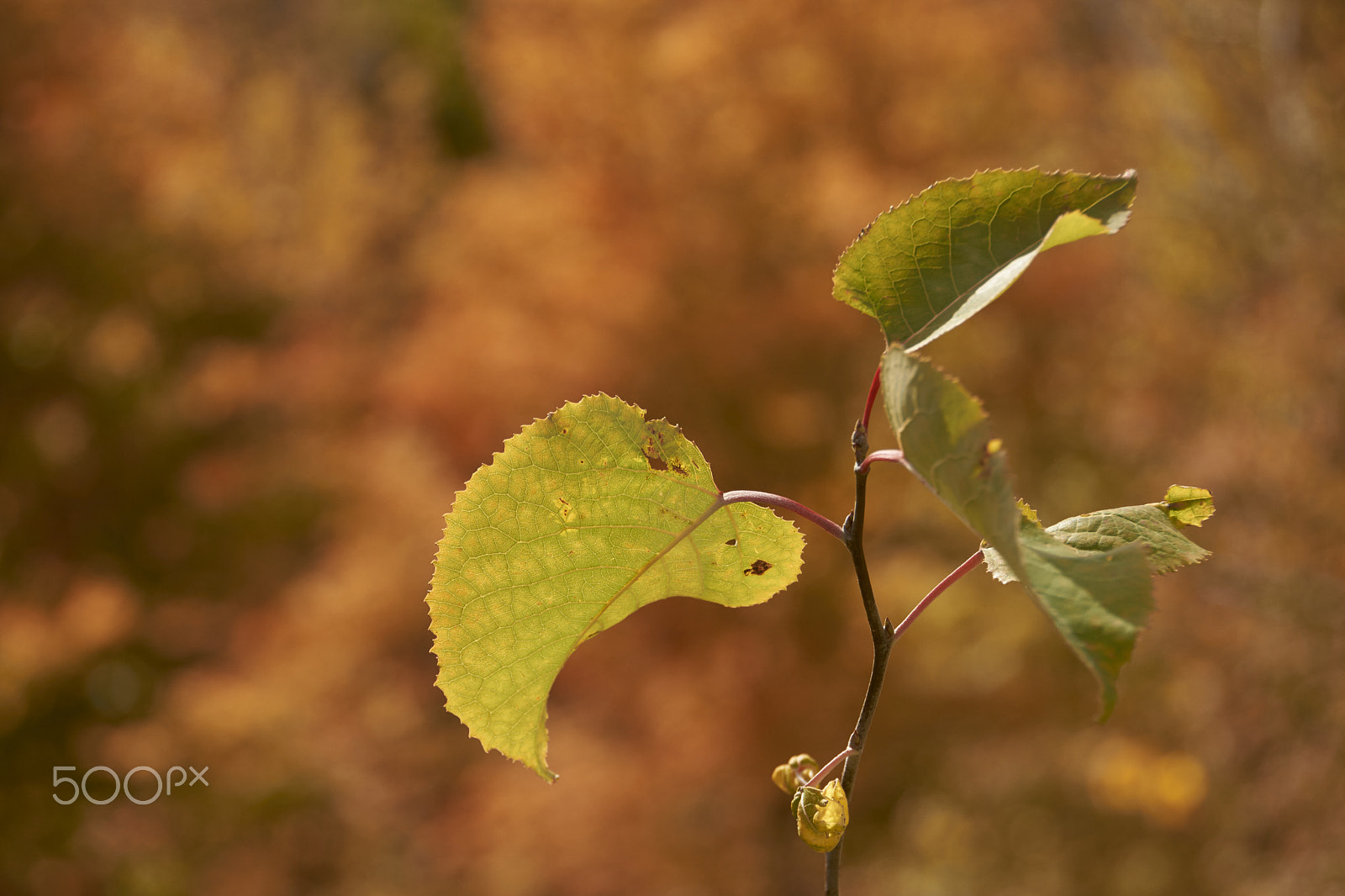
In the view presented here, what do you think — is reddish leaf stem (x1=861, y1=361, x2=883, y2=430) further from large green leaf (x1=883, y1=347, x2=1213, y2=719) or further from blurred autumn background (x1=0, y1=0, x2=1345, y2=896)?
blurred autumn background (x1=0, y1=0, x2=1345, y2=896)

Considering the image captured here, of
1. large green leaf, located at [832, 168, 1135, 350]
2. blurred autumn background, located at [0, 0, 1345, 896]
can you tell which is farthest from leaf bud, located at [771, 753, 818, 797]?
blurred autumn background, located at [0, 0, 1345, 896]

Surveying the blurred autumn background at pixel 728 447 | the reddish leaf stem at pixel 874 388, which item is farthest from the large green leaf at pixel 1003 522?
the blurred autumn background at pixel 728 447

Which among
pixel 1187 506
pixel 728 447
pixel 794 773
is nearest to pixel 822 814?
pixel 794 773

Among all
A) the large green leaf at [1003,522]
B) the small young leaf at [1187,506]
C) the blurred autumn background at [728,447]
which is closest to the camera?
the large green leaf at [1003,522]

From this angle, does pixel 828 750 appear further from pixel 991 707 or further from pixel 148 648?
pixel 148 648

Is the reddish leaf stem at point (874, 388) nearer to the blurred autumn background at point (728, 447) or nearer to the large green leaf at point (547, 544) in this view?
the large green leaf at point (547, 544)

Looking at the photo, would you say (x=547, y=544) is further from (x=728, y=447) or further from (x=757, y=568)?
(x=728, y=447)
